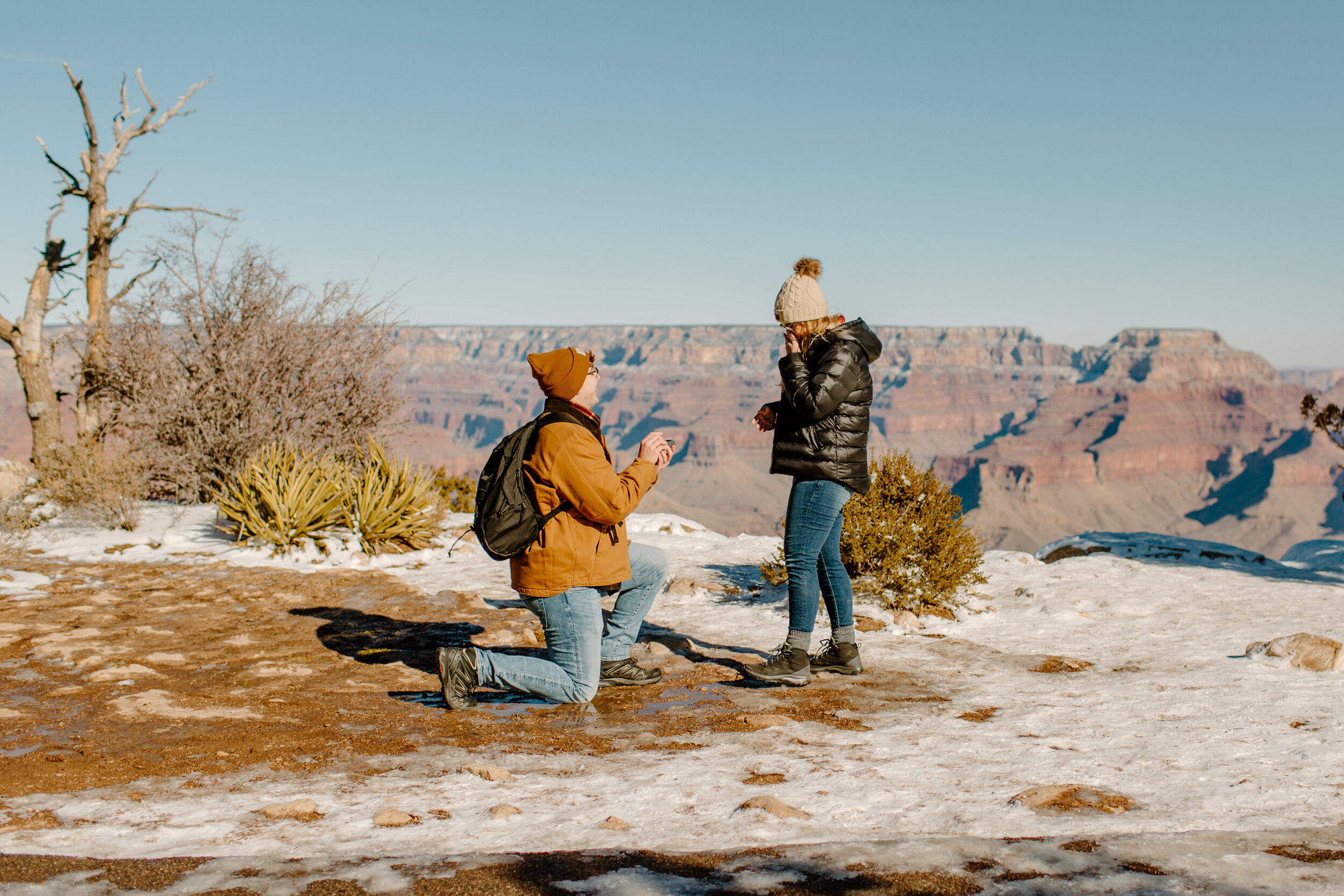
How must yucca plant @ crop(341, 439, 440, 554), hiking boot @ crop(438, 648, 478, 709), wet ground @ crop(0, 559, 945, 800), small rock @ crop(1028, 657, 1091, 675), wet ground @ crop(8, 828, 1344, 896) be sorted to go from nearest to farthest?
wet ground @ crop(8, 828, 1344, 896) → wet ground @ crop(0, 559, 945, 800) → hiking boot @ crop(438, 648, 478, 709) → small rock @ crop(1028, 657, 1091, 675) → yucca plant @ crop(341, 439, 440, 554)

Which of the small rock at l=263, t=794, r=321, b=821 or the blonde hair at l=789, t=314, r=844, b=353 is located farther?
the blonde hair at l=789, t=314, r=844, b=353

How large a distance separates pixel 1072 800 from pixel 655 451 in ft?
6.88

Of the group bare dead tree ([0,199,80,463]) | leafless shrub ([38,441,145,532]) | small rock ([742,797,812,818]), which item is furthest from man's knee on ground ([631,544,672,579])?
bare dead tree ([0,199,80,463])

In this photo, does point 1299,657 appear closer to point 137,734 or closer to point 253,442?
point 137,734

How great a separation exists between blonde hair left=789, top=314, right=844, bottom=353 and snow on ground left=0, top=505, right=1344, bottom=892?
6.13 ft

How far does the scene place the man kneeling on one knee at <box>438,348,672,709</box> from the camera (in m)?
3.81

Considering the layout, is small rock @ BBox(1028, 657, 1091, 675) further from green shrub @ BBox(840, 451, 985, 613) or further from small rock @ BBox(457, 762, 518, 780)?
small rock @ BBox(457, 762, 518, 780)

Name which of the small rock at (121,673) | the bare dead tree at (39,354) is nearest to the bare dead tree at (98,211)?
the bare dead tree at (39,354)

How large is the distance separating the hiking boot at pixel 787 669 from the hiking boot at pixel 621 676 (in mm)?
566

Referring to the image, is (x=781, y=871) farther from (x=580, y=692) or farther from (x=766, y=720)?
(x=580, y=692)

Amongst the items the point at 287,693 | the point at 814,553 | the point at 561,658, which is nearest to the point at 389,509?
the point at 287,693

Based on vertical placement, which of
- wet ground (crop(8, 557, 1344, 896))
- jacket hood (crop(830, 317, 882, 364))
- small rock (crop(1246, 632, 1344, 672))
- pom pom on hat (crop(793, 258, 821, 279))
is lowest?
wet ground (crop(8, 557, 1344, 896))

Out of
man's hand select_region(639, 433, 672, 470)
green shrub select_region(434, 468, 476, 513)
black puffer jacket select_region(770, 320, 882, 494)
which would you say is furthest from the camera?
green shrub select_region(434, 468, 476, 513)

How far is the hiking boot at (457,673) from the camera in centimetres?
405
